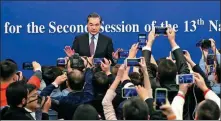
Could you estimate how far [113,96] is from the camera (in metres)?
3.82

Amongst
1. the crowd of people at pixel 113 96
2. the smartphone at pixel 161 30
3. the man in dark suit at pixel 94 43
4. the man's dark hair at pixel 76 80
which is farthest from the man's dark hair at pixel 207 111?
the man in dark suit at pixel 94 43

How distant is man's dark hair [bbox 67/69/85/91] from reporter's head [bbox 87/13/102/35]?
2.59m

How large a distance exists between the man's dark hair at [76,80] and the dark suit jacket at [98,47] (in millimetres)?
2512

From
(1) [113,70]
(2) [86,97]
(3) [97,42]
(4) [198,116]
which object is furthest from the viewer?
(3) [97,42]

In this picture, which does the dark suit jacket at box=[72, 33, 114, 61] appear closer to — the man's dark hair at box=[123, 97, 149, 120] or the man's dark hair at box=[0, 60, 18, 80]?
the man's dark hair at box=[0, 60, 18, 80]

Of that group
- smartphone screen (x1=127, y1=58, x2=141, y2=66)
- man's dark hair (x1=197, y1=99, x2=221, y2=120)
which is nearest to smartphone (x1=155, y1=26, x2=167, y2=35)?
smartphone screen (x1=127, y1=58, x2=141, y2=66)

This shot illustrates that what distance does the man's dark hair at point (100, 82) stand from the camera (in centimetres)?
419

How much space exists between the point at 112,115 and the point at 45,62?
419cm

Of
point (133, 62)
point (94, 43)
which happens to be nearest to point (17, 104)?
point (133, 62)

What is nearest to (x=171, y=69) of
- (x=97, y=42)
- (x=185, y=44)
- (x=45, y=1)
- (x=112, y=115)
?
(x=112, y=115)

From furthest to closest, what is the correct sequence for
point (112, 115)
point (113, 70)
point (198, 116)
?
point (113, 70)
point (112, 115)
point (198, 116)

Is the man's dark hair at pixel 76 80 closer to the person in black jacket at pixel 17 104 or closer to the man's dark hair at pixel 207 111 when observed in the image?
the person in black jacket at pixel 17 104

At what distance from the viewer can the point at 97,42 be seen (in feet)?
22.3

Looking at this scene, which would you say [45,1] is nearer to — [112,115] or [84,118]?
[112,115]
